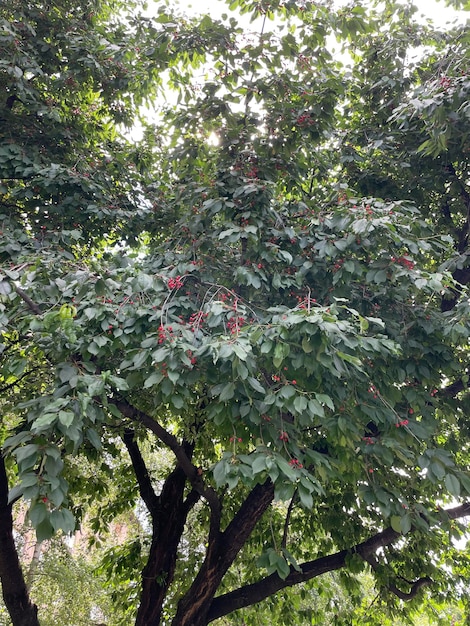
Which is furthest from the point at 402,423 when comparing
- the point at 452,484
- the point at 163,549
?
the point at 163,549

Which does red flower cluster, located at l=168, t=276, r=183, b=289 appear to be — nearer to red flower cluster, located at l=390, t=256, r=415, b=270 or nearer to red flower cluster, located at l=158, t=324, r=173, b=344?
red flower cluster, located at l=158, t=324, r=173, b=344

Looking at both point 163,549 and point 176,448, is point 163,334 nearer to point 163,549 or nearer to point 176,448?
point 176,448

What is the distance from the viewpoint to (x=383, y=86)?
367cm

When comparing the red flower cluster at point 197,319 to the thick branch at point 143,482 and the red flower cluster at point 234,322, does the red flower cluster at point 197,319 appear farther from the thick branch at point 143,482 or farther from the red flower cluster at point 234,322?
the thick branch at point 143,482

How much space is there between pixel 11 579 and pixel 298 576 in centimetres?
232

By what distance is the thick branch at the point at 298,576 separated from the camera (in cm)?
358

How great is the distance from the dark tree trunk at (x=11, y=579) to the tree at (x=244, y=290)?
1.2 inches

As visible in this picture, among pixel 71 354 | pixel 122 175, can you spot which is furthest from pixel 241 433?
pixel 122 175

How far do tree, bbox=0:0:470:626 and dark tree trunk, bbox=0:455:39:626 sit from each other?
0.03m

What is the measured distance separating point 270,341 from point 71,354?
1.04 metres

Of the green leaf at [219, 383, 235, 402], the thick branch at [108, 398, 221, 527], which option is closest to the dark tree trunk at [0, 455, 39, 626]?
the thick branch at [108, 398, 221, 527]

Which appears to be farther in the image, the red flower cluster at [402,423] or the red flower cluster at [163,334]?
the red flower cluster at [402,423]

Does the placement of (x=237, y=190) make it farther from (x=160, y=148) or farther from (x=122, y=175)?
(x=160, y=148)

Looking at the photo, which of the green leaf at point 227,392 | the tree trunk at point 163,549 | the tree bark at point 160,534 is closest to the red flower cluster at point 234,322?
the green leaf at point 227,392
